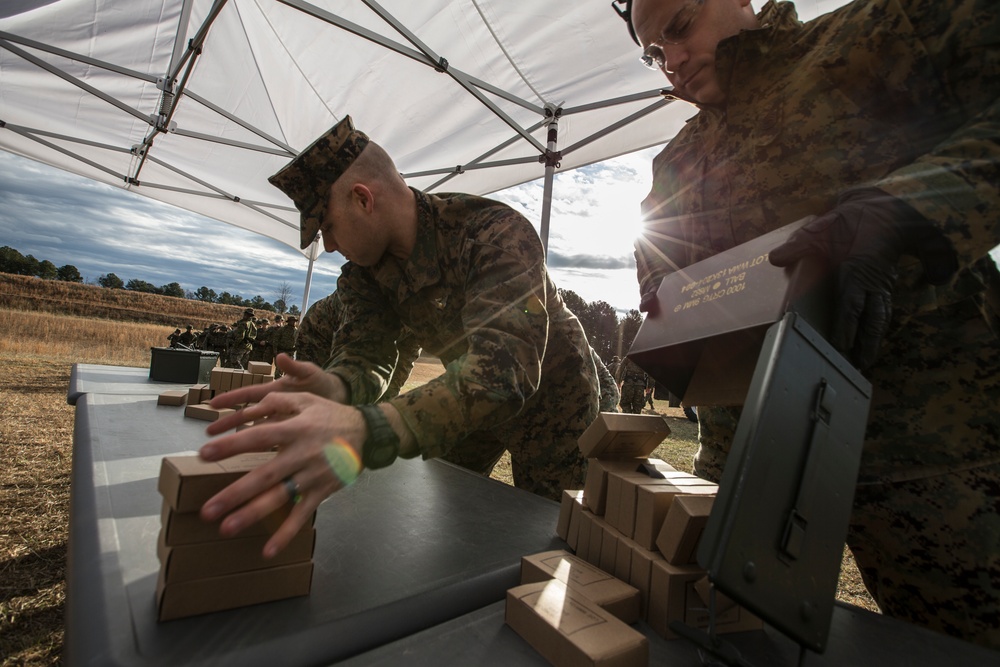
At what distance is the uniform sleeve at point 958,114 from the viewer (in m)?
0.87

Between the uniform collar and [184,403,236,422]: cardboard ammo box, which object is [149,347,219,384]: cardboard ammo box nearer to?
[184,403,236,422]: cardboard ammo box

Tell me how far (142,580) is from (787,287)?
126 centimetres

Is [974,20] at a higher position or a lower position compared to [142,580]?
higher

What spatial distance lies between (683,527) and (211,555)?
0.81 metres

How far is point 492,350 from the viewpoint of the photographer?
1.10 meters

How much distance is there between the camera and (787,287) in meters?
0.87

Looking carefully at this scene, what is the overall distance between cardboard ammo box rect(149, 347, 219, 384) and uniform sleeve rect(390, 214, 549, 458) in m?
4.23

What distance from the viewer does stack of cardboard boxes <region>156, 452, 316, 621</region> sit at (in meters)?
0.74

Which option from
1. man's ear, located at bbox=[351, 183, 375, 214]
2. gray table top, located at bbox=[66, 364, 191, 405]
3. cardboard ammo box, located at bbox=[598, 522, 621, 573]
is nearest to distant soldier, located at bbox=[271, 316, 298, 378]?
gray table top, located at bbox=[66, 364, 191, 405]

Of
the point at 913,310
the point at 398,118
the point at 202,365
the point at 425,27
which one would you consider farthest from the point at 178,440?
the point at 398,118

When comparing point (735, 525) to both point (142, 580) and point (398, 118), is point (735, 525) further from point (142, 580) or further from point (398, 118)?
point (398, 118)

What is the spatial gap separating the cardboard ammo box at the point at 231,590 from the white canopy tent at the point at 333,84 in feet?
13.9

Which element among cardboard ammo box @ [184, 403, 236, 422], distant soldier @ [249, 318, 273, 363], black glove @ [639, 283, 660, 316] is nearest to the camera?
black glove @ [639, 283, 660, 316]

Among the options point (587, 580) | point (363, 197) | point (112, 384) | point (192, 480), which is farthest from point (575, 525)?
point (112, 384)
